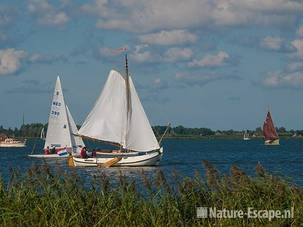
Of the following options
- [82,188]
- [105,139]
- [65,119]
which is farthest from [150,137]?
[82,188]

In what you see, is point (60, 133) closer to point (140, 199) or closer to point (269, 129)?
point (269, 129)

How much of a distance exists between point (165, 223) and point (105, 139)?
44403 millimetres

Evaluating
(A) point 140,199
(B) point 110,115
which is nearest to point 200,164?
(B) point 110,115

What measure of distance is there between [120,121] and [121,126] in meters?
0.41

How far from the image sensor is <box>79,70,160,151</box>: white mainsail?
5638cm

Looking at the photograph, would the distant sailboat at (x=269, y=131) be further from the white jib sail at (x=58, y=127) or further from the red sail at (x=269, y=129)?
the white jib sail at (x=58, y=127)

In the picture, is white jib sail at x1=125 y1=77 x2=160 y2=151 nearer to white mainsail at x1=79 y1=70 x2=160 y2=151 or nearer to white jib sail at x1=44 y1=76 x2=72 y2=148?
white mainsail at x1=79 y1=70 x2=160 y2=151

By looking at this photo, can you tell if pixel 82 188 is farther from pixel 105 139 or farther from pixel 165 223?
pixel 105 139

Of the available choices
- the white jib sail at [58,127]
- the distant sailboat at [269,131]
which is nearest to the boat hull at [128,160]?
the white jib sail at [58,127]

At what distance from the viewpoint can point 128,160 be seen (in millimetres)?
56344

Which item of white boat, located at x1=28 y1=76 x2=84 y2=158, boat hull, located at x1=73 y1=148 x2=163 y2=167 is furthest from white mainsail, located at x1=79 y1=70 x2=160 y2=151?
white boat, located at x1=28 y1=76 x2=84 y2=158

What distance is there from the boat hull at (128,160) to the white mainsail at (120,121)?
0.59m

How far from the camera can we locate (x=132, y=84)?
2258 inches

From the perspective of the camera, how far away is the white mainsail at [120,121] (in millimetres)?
56375
